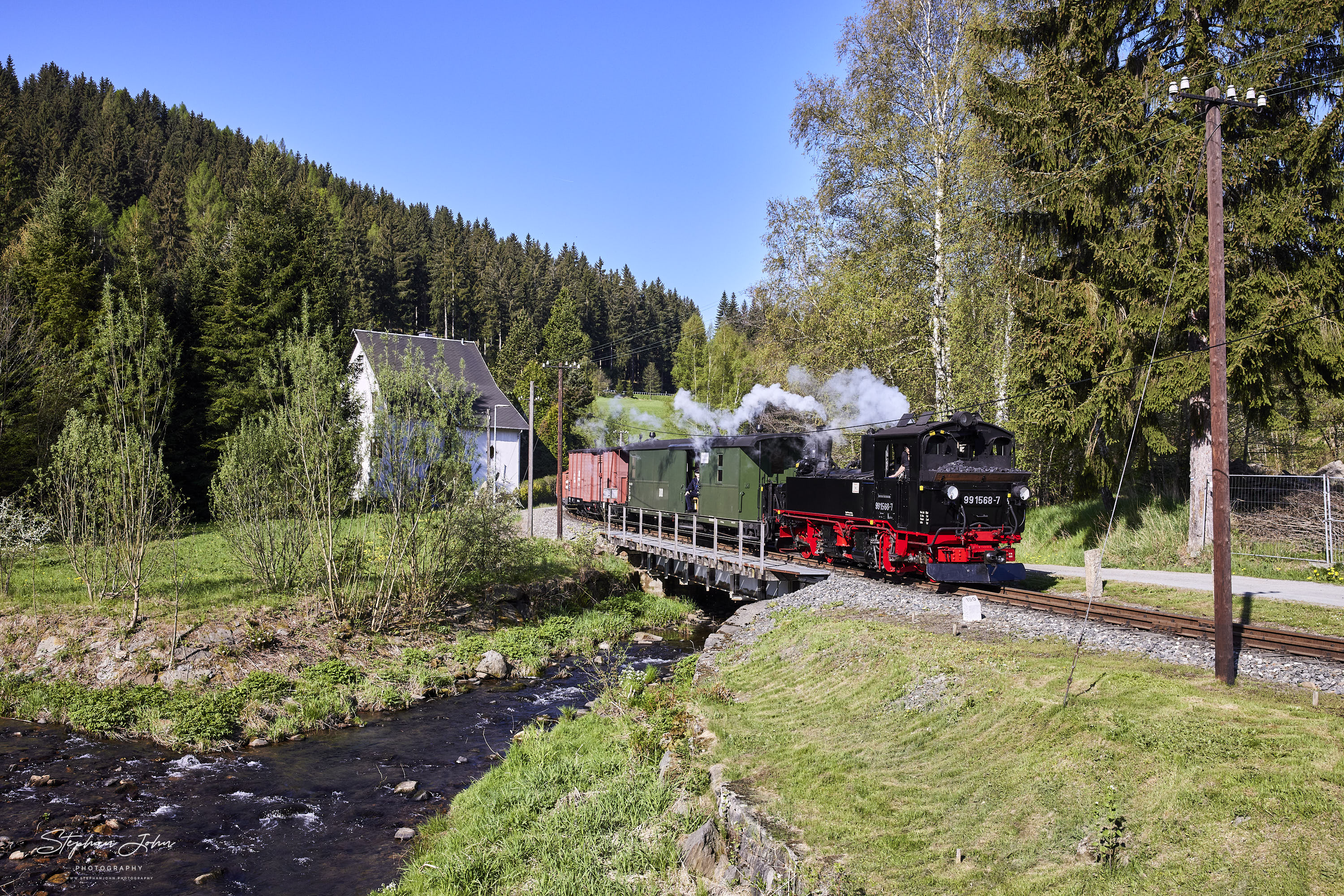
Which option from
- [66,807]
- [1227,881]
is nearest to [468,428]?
[66,807]

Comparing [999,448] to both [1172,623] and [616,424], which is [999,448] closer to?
[1172,623]

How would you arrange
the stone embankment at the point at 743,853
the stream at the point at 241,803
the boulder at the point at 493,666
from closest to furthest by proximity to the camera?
the stone embankment at the point at 743,853, the stream at the point at 241,803, the boulder at the point at 493,666

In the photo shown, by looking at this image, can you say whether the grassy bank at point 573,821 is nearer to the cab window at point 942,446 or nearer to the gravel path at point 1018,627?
the gravel path at point 1018,627

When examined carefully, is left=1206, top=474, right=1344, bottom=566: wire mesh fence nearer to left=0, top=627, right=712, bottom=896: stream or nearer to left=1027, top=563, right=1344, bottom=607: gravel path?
left=1027, top=563, right=1344, bottom=607: gravel path

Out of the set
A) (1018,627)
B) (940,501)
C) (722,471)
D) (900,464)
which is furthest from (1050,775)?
(722,471)

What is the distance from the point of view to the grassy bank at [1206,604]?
11.2m

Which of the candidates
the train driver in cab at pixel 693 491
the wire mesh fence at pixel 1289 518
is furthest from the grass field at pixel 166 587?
the wire mesh fence at pixel 1289 518

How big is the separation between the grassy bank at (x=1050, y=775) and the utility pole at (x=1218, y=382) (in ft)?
2.63

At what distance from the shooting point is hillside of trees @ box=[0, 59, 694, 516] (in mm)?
30297

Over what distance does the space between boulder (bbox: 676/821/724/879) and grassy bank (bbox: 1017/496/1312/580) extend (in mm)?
14816

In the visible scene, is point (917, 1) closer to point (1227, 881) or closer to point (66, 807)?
point (1227, 881)

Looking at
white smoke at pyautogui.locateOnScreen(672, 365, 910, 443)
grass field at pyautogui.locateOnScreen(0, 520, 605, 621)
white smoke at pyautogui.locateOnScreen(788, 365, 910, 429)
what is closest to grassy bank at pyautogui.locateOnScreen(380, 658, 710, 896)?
grass field at pyautogui.locateOnScreen(0, 520, 605, 621)

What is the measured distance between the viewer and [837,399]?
27703 millimetres

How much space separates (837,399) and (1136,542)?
11.4m
